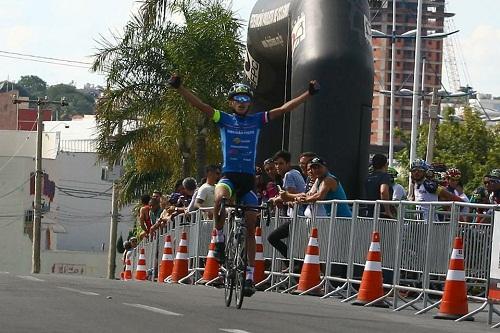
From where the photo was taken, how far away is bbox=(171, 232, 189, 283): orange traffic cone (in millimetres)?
24750

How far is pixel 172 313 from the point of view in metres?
13.5

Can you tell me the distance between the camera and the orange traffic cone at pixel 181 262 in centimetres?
2475

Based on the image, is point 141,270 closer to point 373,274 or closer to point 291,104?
point 373,274

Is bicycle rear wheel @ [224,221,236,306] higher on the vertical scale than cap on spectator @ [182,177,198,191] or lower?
lower

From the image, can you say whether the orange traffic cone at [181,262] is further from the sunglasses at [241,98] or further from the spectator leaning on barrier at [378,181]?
the sunglasses at [241,98]

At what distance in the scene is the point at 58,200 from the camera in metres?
113

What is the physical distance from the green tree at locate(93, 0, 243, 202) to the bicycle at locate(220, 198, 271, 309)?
23.2 meters

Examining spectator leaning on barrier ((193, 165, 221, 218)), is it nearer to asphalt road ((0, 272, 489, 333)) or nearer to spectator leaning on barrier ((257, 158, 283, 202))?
spectator leaning on barrier ((257, 158, 283, 202))

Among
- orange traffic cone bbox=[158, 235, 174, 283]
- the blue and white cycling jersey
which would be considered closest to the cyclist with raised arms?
the blue and white cycling jersey

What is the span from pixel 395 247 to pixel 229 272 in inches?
116

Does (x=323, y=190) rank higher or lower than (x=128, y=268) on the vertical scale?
higher

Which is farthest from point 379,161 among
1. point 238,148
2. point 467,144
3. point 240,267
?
point 467,144

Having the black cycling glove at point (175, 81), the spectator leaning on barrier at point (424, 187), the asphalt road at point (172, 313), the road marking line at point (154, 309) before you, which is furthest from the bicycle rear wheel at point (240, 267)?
the spectator leaning on barrier at point (424, 187)

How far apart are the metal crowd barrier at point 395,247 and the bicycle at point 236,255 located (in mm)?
2105
